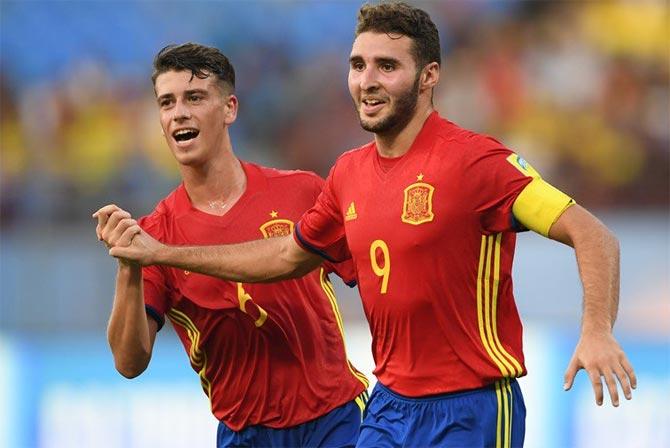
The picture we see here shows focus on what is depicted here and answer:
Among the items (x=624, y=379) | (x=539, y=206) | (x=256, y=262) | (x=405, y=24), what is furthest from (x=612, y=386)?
(x=256, y=262)

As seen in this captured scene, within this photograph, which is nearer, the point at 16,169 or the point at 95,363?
the point at 95,363

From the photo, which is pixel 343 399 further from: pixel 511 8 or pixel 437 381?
pixel 511 8

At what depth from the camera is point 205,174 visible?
598cm

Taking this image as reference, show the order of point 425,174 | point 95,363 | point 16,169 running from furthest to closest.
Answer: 1. point 16,169
2. point 95,363
3. point 425,174

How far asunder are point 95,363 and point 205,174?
430 centimetres

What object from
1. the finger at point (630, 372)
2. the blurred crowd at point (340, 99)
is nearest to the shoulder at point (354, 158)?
the finger at point (630, 372)

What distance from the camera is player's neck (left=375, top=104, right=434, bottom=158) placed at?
5.06 metres

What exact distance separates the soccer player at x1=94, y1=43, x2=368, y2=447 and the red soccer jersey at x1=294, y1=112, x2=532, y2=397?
879mm

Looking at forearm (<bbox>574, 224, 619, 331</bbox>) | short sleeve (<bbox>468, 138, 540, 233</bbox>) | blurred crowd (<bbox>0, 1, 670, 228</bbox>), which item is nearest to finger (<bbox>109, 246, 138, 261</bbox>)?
short sleeve (<bbox>468, 138, 540, 233</bbox>)

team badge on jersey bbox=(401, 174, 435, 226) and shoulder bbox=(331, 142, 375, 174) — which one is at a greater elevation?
shoulder bbox=(331, 142, 375, 174)

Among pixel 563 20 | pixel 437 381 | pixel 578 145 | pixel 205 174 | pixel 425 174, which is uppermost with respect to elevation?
pixel 563 20

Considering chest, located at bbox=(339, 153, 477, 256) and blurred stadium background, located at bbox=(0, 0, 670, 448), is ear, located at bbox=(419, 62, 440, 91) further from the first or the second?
blurred stadium background, located at bbox=(0, 0, 670, 448)

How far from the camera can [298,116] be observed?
14.5 metres

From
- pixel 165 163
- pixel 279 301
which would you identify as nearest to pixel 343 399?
pixel 279 301
